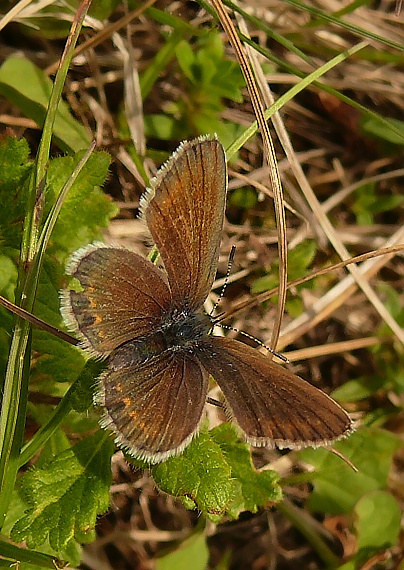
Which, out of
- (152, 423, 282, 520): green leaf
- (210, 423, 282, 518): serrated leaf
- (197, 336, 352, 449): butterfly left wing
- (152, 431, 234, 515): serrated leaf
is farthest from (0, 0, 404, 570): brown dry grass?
(197, 336, 352, 449): butterfly left wing

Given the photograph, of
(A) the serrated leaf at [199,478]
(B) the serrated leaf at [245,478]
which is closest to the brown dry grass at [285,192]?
(B) the serrated leaf at [245,478]

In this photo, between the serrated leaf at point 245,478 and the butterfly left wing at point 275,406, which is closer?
the butterfly left wing at point 275,406

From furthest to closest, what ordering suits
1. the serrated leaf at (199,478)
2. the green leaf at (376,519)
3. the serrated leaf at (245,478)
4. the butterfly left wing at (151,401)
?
the green leaf at (376,519) < the serrated leaf at (245,478) < the serrated leaf at (199,478) < the butterfly left wing at (151,401)

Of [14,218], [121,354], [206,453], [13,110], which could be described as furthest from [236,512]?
[13,110]

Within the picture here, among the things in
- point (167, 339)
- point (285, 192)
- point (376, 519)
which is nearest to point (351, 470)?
point (376, 519)

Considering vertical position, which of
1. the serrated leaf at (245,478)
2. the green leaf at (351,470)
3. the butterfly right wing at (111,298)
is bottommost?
the green leaf at (351,470)

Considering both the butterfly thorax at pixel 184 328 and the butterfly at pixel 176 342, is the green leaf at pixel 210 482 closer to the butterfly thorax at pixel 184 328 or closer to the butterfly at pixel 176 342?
the butterfly at pixel 176 342

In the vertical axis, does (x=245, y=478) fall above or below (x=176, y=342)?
below

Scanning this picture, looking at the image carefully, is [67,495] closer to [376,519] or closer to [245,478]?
[245,478]
